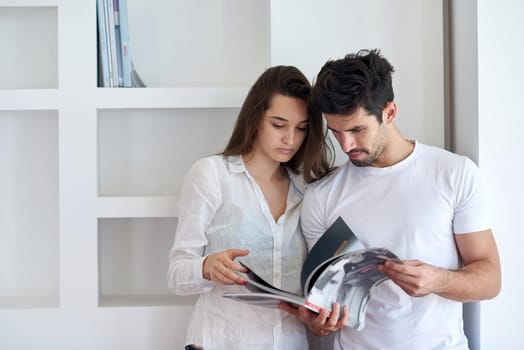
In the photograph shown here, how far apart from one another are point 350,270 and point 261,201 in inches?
17.5

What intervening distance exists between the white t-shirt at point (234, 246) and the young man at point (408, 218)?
6.2 inches

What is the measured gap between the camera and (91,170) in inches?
72.4

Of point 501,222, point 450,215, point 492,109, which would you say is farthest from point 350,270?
point 492,109

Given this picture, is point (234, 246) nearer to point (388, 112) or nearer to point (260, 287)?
point (260, 287)

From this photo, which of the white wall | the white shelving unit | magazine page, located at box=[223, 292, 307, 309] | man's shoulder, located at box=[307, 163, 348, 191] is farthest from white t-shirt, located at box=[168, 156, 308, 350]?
the white wall

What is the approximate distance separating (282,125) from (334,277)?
Answer: 53 centimetres

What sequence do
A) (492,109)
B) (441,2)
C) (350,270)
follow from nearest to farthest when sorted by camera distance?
(350,270) < (492,109) < (441,2)

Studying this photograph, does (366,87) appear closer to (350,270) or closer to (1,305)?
(350,270)

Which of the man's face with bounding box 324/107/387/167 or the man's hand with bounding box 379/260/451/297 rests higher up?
the man's face with bounding box 324/107/387/167

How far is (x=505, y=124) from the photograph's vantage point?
63.0 inches

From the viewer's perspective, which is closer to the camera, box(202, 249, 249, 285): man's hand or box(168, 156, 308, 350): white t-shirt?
box(202, 249, 249, 285): man's hand

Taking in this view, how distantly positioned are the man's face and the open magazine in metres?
0.28

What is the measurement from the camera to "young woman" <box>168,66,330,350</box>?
61.6 inches

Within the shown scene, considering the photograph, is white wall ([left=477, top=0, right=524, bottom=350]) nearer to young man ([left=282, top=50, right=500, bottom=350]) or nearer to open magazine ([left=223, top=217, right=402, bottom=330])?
young man ([left=282, top=50, right=500, bottom=350])
